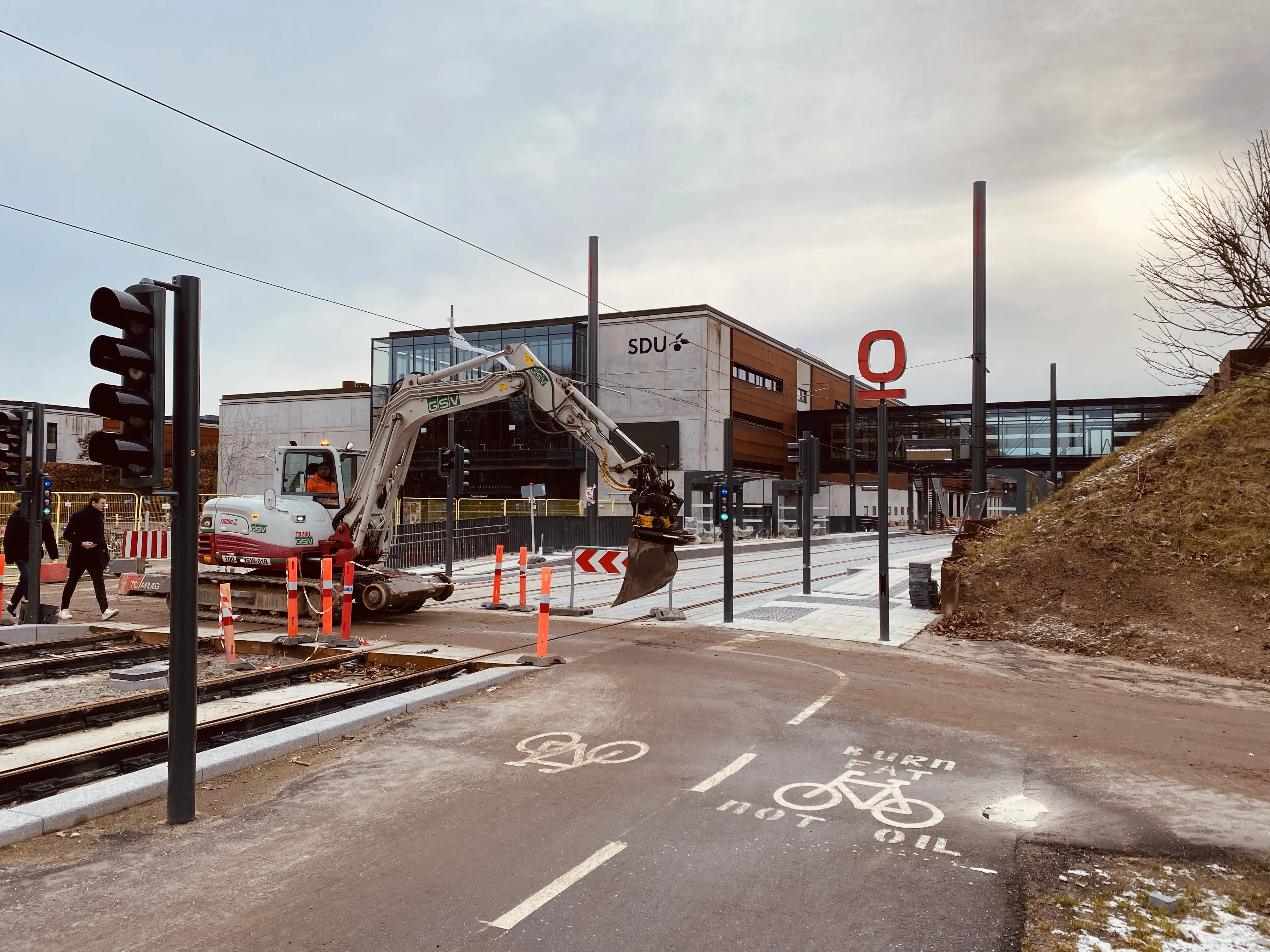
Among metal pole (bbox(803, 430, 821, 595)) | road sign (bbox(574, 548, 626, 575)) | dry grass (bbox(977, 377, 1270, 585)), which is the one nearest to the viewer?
road sign (bbox(574, 548, 626, 575))

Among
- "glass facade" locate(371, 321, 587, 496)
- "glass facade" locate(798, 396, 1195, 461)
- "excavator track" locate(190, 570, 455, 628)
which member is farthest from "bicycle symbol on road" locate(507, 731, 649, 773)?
"glass facade" locate(798, 396, 1195, 461)

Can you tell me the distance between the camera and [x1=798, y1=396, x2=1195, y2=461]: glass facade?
5441cm

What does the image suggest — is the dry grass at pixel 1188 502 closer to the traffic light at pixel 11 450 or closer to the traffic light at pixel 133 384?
the traffic light at pixel 133 384

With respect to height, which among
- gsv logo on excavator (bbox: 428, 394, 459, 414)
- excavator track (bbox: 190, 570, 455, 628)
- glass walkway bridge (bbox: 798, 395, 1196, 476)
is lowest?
excavator track (bbox: 190, 570, 455, 628)

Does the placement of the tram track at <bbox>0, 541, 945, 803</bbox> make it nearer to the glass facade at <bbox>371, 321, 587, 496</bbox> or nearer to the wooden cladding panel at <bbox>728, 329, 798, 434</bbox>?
the glass facade at <bbox>371, 321, 587, 496</bbox>

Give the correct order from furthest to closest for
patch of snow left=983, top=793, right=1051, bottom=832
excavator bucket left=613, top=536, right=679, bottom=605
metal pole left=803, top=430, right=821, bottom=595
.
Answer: metal pole left=803, top=430, right=821, bottom=595
excavator bucket left=613, top=536, right=679, bottom=605
patch of snow left=983, top=793, right=1051, bottom=832

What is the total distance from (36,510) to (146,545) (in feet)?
34.5

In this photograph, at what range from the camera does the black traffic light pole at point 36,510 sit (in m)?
12.5

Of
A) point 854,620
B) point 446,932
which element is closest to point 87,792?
point 446,932

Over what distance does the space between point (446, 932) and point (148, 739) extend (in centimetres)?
411

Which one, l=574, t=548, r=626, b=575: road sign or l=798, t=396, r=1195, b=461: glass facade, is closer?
l=574, t=548, r=626, b=575: road sign

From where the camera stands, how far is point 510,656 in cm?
1128

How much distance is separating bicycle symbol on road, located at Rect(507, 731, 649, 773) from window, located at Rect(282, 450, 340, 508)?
29.1ft

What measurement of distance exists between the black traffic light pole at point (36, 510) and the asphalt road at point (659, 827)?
7902 millimetres
